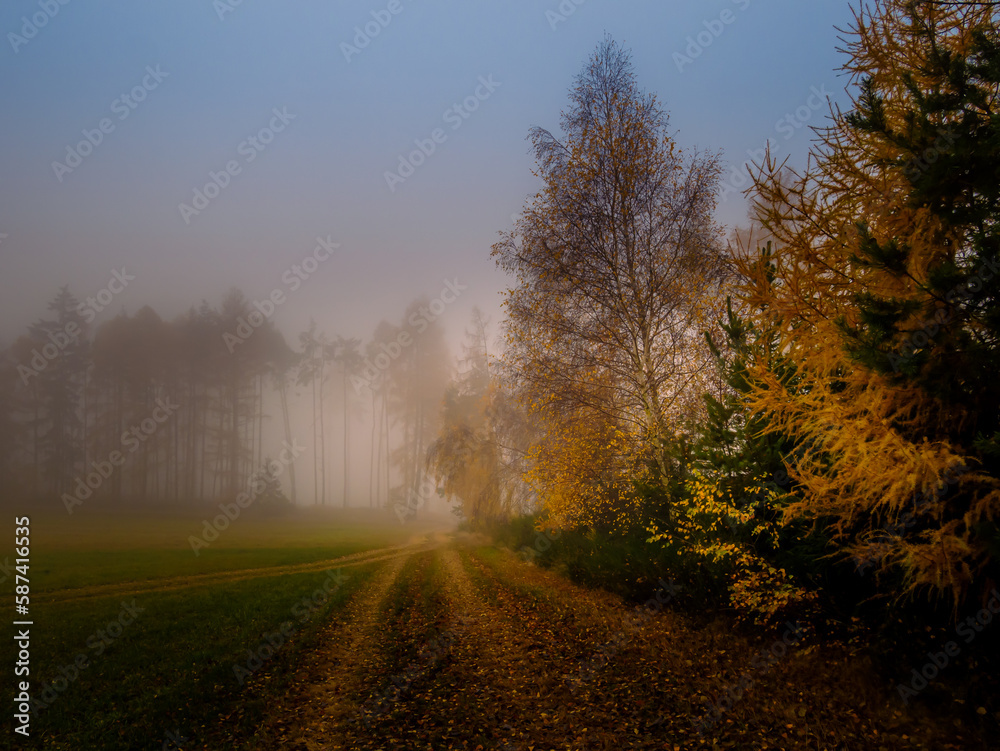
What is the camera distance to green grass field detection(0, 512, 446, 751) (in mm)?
5262

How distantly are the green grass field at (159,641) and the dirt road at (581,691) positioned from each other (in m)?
0.85

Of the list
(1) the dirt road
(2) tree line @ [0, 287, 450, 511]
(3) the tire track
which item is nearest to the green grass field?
(3) the tire track

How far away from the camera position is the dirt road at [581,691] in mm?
4742

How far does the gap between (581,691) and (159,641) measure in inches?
301

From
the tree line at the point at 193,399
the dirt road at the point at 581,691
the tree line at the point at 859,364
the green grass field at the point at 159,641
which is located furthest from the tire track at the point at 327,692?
the tree line at the point at 193,399

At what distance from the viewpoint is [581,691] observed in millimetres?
5922

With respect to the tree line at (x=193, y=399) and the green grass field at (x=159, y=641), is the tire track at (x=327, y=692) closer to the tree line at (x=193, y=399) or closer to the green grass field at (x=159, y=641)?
the green grass field at (x=159, y=641)

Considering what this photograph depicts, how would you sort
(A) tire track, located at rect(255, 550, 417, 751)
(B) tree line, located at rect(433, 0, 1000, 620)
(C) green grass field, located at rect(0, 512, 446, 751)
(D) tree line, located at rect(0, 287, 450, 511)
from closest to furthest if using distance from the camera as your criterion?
(B) tree line, located at rect(433, 0, 1000, 620) → (A) tire track, located at rect(255, 550, 417, 751) → (C) green grass field, located at rect(0, 512, 446, 751) → (D) tree line, located at rect(0, 287, 450, 511)

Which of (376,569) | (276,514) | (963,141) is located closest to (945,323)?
(963,141)

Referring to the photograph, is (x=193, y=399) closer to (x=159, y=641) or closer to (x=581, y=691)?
(x=159, y=641)

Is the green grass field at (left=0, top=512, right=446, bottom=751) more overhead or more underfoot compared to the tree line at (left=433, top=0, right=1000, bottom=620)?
more underfoot

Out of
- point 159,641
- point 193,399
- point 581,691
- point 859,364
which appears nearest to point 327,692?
point 581,691

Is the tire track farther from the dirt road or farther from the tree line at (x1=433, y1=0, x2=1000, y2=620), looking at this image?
the tree line at (x1=433, y1=0, x2=1000, y2=620)

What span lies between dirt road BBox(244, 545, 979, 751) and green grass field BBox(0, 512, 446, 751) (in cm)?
85
